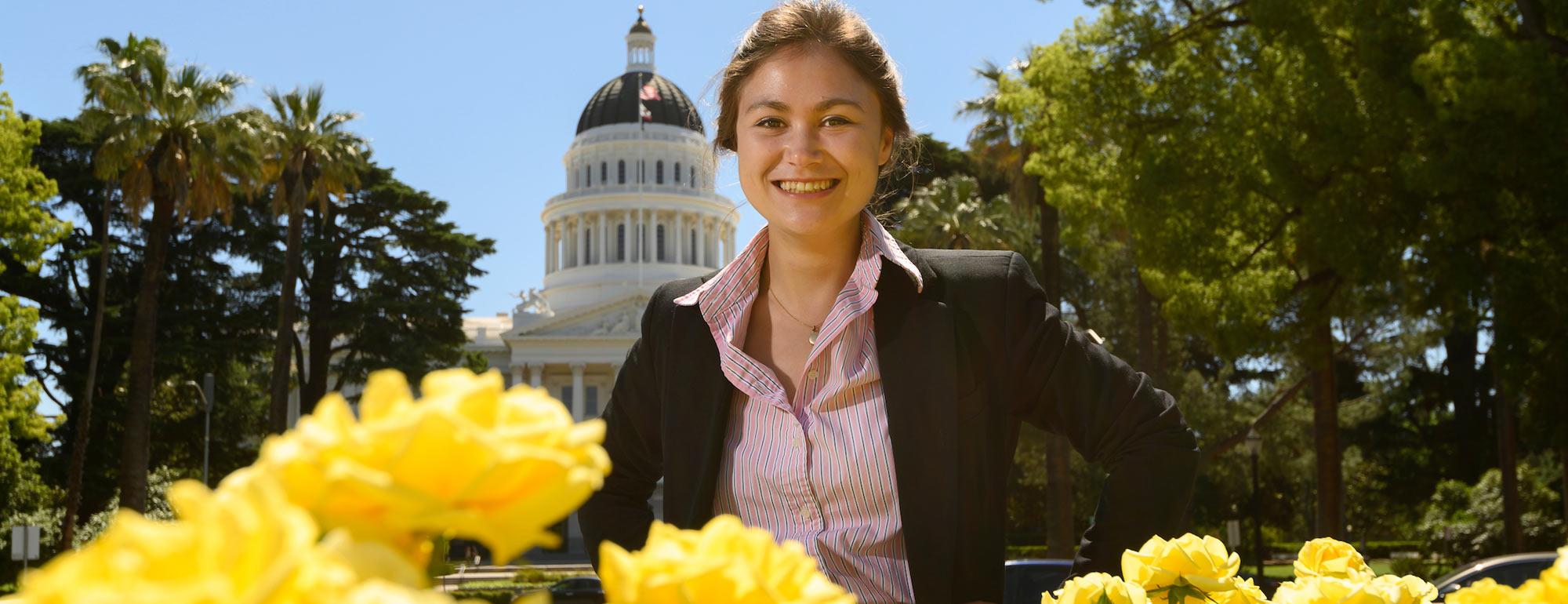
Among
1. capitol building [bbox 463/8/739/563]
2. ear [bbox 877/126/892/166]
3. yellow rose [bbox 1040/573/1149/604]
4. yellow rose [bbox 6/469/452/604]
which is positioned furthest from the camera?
capitol building [bbox 463/8/739/563]

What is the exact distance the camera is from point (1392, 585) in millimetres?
1413

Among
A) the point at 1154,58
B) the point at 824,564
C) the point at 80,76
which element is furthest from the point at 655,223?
the point at 824,564

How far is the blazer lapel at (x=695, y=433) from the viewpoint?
233cm

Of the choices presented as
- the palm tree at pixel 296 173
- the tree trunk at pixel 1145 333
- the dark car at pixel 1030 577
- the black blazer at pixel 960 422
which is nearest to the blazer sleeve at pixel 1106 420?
the black blazer at pixel 960 422

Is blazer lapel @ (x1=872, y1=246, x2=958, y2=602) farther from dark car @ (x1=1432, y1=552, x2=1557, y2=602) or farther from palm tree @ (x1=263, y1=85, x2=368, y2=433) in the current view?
palm tree @ (x1=263, y1=85, x2=368, y2=433)

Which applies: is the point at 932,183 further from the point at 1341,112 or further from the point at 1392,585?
the point at 1392,585

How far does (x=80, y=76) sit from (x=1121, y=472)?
28044 millimetres

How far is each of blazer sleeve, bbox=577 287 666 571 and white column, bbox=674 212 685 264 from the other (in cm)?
8029

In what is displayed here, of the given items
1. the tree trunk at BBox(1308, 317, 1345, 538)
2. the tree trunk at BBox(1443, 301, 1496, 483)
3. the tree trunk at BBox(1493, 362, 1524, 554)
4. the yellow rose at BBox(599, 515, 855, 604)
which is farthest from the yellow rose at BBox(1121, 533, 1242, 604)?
the tree trunk at BBox(1443, 301, 1496, 483)

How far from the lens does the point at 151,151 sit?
87.1 feet

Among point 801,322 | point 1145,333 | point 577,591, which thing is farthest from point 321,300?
point 801,322

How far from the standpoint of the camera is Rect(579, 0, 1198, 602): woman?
7.16 feet

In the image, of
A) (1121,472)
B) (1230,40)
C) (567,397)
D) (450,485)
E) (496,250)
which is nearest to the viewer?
(450,485)

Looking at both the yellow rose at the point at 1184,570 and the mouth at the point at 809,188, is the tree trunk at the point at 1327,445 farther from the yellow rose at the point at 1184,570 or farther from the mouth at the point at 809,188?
the yellow rose at the point at 1184,570
